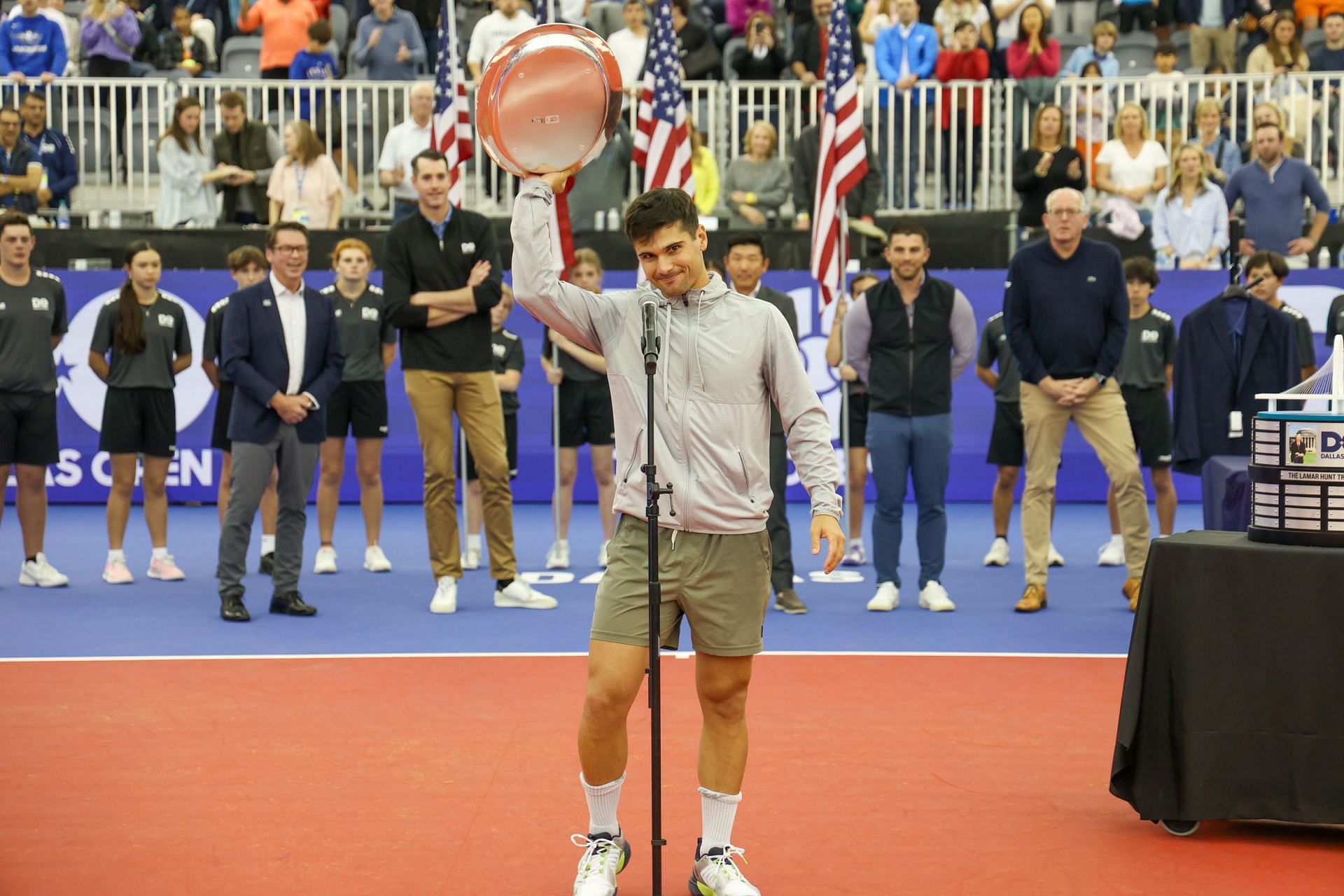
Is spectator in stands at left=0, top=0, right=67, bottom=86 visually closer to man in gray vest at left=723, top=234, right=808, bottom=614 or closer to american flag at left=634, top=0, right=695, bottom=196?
american flag at left=634, top=0, right=695, bottom=196

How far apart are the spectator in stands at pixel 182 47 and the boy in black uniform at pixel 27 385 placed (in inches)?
356

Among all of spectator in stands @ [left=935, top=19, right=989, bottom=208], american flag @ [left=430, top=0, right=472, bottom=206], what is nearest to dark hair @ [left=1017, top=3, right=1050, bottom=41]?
spectator in stands @ [left=935, top=19, right=989, bottom=208]

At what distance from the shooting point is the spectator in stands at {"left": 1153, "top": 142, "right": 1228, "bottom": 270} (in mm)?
15672

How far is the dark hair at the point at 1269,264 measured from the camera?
10.3 metres

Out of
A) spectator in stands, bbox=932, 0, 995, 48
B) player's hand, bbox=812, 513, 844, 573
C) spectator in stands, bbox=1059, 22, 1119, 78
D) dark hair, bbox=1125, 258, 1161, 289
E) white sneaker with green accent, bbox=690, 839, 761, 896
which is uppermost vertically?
spectator in stands, bbox=932, 0, 995, 48

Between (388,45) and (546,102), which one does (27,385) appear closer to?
(546,102)

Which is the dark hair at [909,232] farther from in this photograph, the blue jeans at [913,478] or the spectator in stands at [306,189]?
the spectator in stands at [306,189]

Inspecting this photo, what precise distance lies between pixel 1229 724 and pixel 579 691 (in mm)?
3344

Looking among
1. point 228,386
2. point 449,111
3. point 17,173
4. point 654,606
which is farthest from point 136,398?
point 654,606

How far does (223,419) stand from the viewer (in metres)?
12.0

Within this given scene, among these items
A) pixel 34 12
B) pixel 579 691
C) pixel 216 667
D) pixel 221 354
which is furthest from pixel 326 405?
pixel 34 12

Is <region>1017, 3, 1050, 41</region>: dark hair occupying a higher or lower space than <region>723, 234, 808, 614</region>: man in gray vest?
higher

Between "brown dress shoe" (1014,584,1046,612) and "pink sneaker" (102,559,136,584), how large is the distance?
6.23 meters

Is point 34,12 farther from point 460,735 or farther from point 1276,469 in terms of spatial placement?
point 1276,469
